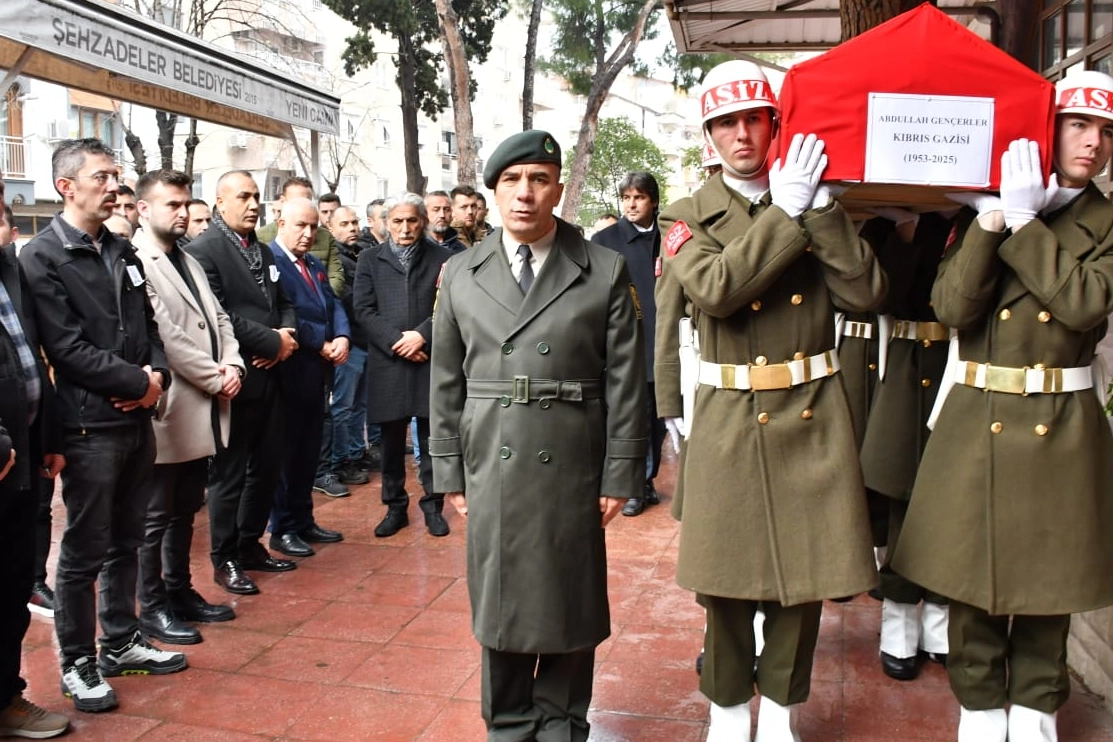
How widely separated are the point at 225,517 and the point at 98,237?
1.74 metres

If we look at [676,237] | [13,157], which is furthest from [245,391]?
[13,157]

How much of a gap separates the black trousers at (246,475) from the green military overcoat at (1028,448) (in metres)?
3.40

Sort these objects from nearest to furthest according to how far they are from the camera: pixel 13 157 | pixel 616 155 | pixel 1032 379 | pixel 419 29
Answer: pixel 1032 379 → pixel 419 29 → pixel 13 157 → pixel 616 155

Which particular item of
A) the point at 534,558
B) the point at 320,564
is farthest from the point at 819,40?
the point at 534,558

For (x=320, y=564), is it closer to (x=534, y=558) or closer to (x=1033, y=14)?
(x=534, y=558)

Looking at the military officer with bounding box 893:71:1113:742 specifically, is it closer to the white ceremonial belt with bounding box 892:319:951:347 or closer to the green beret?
the white ceremonial belt with bounding box 892:319:951:347

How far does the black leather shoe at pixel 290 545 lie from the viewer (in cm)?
614

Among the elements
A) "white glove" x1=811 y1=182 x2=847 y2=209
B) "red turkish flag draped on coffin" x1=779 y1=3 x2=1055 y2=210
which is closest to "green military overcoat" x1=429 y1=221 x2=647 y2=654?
"white glove" x1=811 y1=182 x2=847 y2=209

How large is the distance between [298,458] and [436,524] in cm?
89

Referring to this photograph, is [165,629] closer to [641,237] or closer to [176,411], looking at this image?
[176,411]

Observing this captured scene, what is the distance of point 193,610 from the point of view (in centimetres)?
503

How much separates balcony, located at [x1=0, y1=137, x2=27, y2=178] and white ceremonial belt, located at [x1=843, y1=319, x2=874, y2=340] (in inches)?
1222

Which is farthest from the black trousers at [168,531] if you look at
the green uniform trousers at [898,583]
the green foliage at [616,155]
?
the green foliage at [616,155]

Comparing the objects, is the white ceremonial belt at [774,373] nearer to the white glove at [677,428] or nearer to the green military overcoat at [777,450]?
the green military overcoat at [777,450]
